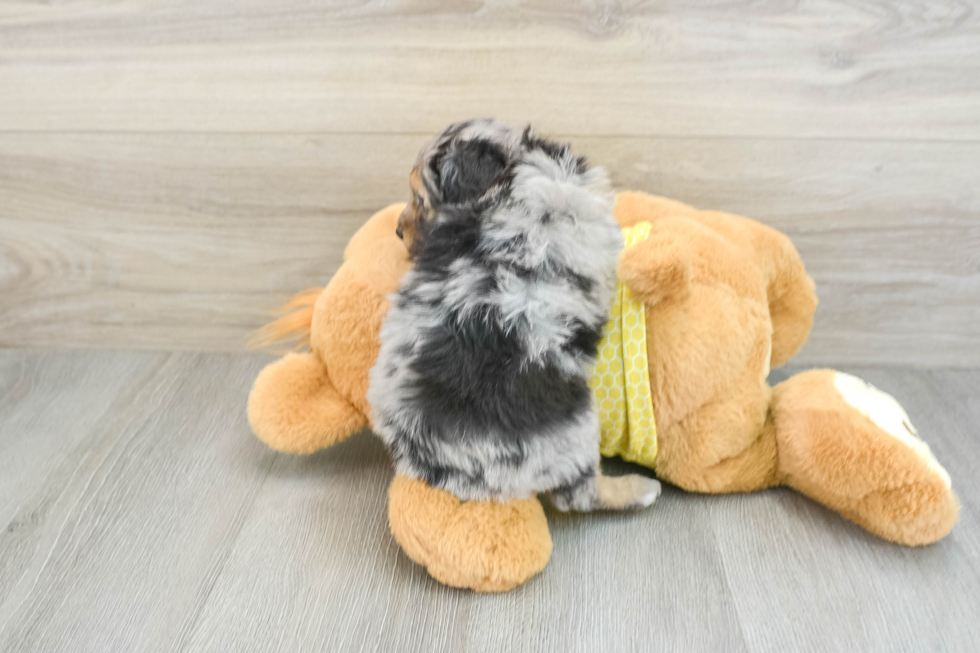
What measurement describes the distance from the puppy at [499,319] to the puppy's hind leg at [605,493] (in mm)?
30

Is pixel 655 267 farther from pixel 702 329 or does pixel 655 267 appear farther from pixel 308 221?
pixel 308 221

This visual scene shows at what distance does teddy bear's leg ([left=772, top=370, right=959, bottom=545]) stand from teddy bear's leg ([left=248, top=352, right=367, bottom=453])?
47cm

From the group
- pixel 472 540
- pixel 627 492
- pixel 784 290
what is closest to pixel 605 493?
pixel 627 492

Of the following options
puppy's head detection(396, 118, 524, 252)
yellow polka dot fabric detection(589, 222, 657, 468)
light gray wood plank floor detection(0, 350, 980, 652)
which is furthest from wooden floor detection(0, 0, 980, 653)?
puppy's head detection(396, 118, 524, 252)

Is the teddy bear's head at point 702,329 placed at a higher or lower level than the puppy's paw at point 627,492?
higher

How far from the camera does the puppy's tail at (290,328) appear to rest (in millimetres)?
801

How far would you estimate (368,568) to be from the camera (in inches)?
25.9

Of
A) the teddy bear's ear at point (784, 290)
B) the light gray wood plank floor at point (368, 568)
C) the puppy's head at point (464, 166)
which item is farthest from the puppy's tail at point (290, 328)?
the teddy bear's ear at point (784, 290)

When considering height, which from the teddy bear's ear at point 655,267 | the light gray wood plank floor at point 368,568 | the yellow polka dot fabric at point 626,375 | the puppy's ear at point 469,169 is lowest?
the light gray wood plank floor at point 368,568

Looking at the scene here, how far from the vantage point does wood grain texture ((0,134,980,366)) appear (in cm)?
82

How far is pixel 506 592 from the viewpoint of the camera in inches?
24.5

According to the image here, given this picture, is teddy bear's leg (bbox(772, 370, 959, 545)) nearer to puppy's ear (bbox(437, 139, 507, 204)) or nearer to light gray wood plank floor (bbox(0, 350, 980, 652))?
light gray wood plank floor (bbox(0, 350, 980, 652))

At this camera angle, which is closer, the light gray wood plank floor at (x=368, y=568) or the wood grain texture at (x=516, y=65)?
the light gray wood plank floor at (x=368, y=568)

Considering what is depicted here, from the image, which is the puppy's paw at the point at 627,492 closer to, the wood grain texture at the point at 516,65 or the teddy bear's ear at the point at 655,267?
the teddy bear's ear at the point at 655,267
